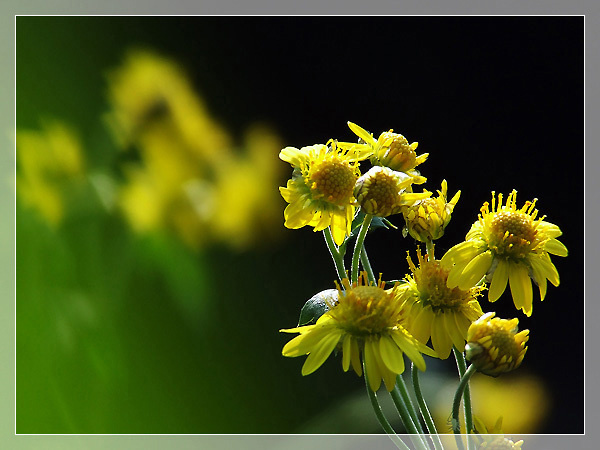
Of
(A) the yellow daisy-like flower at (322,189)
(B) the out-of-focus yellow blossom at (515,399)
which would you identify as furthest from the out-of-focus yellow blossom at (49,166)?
(B) the out-of-focus yellow blossom at (515,399)

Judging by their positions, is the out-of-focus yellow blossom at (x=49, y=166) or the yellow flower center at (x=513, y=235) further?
the out-of-focus yellow blossom at (x=49, y=166)

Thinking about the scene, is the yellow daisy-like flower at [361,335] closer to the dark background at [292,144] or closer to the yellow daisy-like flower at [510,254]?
the yellow daisy-like flower at [510,254]

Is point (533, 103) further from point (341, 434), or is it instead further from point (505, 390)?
point (341, 434)

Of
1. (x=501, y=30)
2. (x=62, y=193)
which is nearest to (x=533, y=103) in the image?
(x=501, y=30)

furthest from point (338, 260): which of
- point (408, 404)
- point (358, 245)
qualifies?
point (408, 404)

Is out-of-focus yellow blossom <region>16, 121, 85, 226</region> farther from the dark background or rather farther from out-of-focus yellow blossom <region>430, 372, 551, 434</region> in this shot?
out-of-focus yellow blossom <region>430, 372, 551, 434</region>
